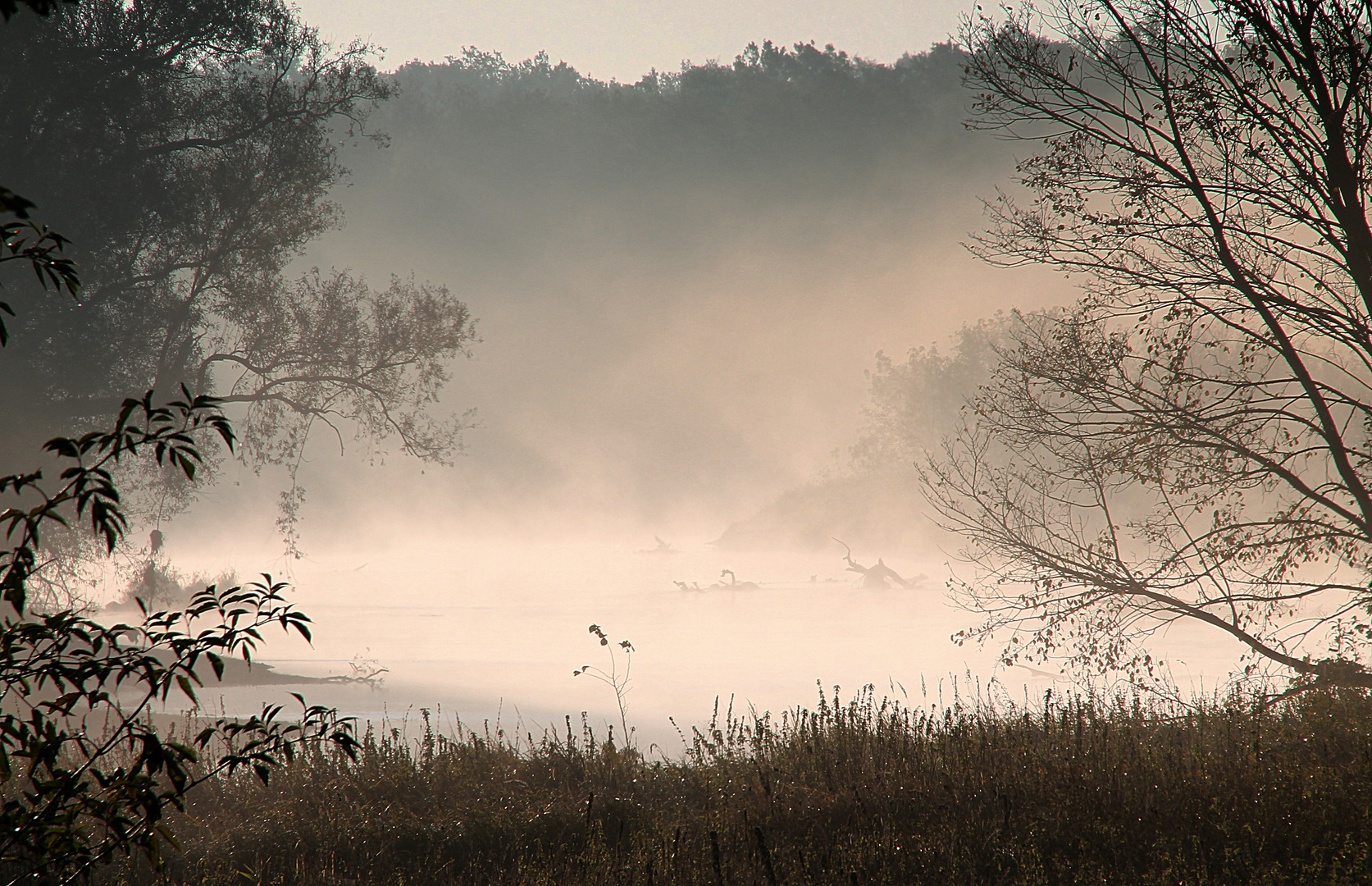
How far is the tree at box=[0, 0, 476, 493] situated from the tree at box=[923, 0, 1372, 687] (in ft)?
43.6

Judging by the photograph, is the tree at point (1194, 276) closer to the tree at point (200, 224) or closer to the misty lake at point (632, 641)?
the misty lake at point (632, 641)

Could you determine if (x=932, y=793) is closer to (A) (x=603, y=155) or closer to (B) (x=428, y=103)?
(B) (x=428, y=103)

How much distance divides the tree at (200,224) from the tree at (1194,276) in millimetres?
13279

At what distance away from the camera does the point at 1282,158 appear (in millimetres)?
9266

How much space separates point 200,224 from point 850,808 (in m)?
16.4

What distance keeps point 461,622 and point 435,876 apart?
130ft

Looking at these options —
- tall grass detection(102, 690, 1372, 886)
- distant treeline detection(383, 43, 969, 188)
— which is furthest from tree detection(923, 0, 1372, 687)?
distant treeline detection(383, 43, 969, 188)

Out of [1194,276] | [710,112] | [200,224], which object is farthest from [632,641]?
[710,112]

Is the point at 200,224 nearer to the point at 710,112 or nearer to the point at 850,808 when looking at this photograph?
the point at 850,808

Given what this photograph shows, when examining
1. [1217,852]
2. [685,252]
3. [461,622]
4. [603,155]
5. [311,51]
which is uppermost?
[603,155]

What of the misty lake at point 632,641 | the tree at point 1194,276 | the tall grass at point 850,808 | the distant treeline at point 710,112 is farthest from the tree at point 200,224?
the distant treeline at point 710,112

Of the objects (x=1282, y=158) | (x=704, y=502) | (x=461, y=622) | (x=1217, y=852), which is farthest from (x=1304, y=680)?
(x=704, y=502)

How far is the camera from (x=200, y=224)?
16234 mm

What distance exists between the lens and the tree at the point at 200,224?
1381cm
